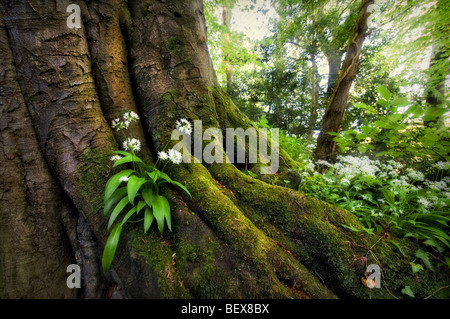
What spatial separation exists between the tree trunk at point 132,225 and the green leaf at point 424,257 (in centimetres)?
6

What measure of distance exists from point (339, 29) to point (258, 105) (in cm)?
632

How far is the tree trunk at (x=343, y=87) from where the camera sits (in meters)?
3.71

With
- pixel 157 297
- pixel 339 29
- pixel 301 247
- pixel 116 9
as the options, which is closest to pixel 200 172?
pixel 157 297

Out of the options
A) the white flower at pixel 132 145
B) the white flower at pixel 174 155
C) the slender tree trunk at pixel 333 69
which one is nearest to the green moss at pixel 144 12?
the white flower at pixel 132 145

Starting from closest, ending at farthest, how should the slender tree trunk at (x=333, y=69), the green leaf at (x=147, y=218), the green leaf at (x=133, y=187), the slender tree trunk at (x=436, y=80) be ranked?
the green leaf at (x=133, y=187) → the green leaf at (x=147, y=218) → the slender tree trunk at (x=436, y=80) → the slender tree trunk at (x=333, y=69)

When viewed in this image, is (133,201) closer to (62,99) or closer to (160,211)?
(160,211)

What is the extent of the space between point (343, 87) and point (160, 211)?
479cm

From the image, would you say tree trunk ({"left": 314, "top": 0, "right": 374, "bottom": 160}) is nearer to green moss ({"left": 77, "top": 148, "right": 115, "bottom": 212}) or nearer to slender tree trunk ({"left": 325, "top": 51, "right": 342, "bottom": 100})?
green moss ({"left": 77, "top": 148, "right": 115, "bottom": 212})

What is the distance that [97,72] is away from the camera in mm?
1789

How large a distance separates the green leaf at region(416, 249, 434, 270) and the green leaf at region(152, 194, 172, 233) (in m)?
1.97

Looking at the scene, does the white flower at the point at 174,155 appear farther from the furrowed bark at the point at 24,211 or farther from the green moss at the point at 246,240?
the furrowed bark at the point at 24,211

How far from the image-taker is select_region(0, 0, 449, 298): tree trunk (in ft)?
4.16

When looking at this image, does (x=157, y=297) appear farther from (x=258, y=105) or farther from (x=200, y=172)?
(x=258, y=105)

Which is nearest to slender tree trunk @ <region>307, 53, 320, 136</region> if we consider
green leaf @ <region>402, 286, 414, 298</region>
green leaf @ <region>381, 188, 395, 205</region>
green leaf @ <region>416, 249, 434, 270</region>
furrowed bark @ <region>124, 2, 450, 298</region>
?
green leaf @ <region>381, 188, 395, 205</region>
